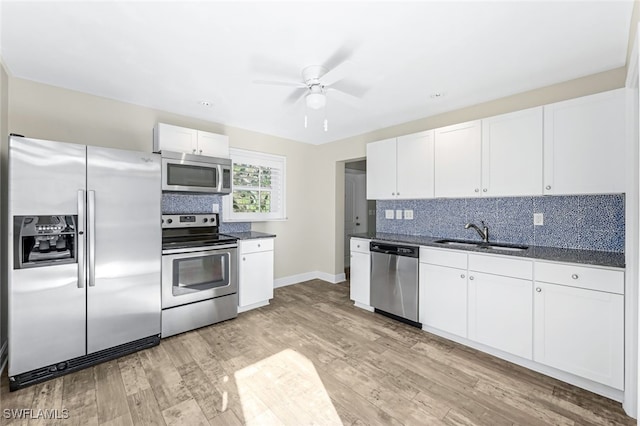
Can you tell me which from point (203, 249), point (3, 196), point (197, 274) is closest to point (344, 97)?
point (203, 249)

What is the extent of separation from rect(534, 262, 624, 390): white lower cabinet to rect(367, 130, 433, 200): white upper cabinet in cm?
142

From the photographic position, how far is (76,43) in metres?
1.94

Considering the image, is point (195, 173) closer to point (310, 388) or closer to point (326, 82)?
point (326, 82)

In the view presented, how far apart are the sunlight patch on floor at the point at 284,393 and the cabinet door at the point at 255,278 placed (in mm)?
1146

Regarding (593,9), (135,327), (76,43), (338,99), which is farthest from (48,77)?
(593,9)

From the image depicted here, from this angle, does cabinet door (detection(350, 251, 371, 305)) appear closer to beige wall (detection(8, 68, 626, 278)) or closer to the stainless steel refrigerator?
beige wall (detection(8, 68, 626, 278))

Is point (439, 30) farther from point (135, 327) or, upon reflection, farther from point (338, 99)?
point (135, 327)

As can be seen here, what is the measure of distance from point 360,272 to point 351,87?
221cm

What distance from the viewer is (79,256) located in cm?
219

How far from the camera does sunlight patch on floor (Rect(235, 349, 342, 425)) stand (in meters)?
1.71

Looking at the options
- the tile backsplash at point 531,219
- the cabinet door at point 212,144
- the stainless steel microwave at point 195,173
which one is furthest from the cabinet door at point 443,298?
the cabinet door at point 212,144

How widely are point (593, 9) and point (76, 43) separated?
339cm

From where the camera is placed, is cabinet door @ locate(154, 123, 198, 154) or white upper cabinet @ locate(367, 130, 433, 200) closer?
cabinet door @ locate(154, 123, 198, 154)

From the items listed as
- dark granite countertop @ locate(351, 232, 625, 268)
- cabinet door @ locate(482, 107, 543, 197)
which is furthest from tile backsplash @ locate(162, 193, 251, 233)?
cabinet door @ locate(482, 107, 543, 197)
